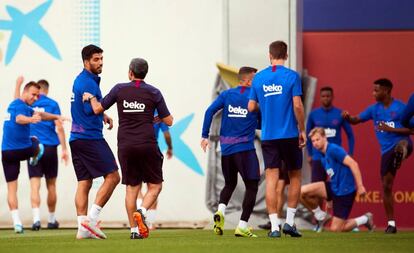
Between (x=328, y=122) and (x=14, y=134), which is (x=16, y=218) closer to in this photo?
(x=14, y=134)

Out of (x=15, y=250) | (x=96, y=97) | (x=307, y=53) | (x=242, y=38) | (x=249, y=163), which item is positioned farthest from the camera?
(x=307, y=53)

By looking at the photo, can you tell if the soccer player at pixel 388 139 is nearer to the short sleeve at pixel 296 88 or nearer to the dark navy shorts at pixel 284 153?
the dark navy shorts at pixel 284 153

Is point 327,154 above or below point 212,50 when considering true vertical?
below

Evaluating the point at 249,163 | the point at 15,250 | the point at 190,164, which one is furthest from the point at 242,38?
the point at 15,250

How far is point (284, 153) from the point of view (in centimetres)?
1305

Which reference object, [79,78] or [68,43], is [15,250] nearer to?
[79,78]

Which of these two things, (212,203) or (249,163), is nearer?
(249,163)

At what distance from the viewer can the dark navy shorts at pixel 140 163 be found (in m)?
12.4

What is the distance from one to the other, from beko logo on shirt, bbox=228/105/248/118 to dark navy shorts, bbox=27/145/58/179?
505 centimetres

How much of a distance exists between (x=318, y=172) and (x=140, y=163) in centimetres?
579

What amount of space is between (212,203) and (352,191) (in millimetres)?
2651

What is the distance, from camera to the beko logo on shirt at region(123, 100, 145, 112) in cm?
1239

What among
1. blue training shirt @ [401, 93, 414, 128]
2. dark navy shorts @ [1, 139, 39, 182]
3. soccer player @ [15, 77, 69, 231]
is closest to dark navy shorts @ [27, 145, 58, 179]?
soccer player @ [15, 77, 69, 231]

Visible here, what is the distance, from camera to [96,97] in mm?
12555
